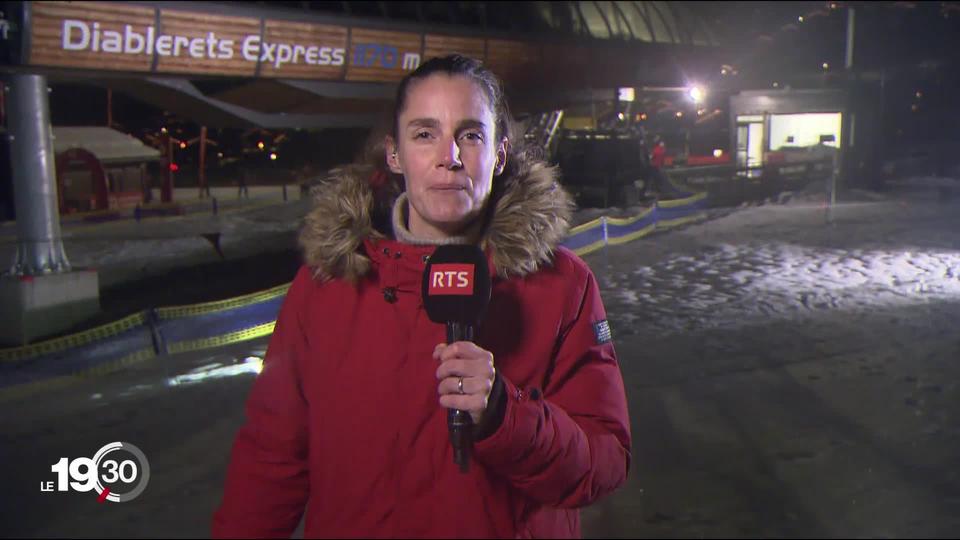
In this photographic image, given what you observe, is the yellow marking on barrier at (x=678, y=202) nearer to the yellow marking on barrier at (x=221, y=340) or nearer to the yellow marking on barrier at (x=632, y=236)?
the yellow marking on barrier at (x=632, y=236)

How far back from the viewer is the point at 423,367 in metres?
2.10

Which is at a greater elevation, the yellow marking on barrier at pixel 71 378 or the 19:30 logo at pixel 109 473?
the yellow marking on barrier at pixel 71 378

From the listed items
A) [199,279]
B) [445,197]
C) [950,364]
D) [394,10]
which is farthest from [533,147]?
[394,10]

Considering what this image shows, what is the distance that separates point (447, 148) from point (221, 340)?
6.94 m

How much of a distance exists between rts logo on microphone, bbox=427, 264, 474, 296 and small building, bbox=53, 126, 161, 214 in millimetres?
21189

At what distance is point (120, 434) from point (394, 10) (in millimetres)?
12203

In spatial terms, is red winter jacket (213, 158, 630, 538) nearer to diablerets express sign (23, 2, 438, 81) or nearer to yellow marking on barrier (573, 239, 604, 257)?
diablerets express sign (23, 2, 438, 81)

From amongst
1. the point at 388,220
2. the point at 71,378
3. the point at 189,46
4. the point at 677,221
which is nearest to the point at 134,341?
the point at 71,378

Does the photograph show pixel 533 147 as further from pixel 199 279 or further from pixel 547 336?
pixel 199 279

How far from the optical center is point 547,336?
214 cm

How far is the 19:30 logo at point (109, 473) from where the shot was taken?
5047mm

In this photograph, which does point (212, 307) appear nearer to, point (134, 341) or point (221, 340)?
point (221, 340)

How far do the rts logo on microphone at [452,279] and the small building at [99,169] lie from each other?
69.5ft

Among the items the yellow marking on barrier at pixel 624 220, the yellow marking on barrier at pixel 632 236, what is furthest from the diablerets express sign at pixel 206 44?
the yellow marking on barrier at pixel 632 236
